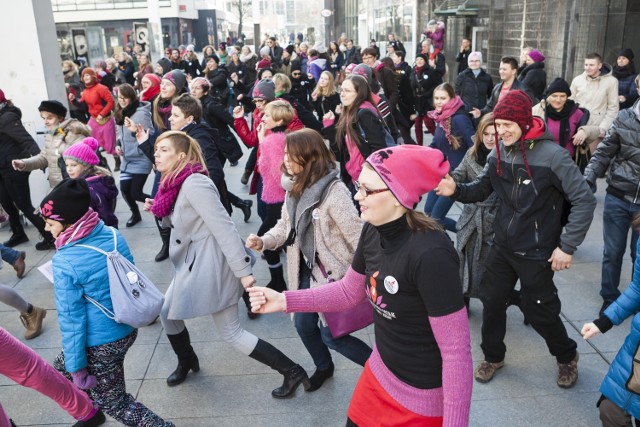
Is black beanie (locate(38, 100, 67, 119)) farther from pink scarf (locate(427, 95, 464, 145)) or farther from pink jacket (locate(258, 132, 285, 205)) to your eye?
pink scarf (locate(427, 95, 464, 145))

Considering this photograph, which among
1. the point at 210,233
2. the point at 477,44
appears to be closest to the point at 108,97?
the point at 210,233

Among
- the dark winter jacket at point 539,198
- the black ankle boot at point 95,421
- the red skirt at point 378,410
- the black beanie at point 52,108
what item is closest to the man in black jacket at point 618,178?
the dark winter jacket at point 539,198

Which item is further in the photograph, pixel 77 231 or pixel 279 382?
pixel 279 382

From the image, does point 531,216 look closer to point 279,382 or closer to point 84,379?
point 279,382

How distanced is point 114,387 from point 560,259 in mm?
2815

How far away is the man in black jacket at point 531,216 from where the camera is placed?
3553mm

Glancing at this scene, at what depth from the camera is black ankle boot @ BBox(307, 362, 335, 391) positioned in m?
4.16

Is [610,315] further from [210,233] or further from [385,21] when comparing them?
[385,21]

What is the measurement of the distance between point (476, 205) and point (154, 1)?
24.7m

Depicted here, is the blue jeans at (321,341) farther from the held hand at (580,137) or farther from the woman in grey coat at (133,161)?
the woman in grey coat at (133,161)

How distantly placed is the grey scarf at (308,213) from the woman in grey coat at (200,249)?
1.21 feet

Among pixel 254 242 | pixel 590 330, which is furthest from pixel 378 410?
pixel 254 242

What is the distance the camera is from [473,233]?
15.6ft

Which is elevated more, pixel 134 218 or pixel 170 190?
pixel 170 190
